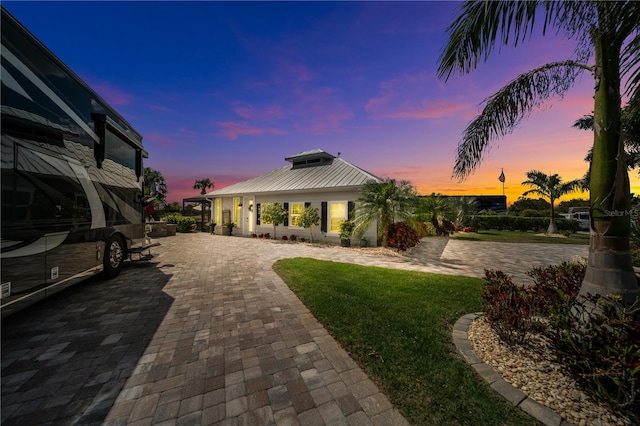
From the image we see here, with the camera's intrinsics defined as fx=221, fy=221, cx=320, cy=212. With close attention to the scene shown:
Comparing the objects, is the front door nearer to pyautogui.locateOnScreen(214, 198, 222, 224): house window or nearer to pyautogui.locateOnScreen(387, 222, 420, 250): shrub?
pyautogui.locateOnScreen(214, 198, 222, 224): house window

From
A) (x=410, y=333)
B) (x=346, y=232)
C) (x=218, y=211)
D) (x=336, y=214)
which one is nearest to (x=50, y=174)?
(x=410, y=333)

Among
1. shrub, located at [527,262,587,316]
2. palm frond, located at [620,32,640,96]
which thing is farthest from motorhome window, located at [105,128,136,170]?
palm frond, located at [620,32,640,96]

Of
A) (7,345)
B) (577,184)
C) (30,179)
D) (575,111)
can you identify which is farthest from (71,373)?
(577,184)

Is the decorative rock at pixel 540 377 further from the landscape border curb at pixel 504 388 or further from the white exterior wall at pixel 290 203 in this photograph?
the white exterior wall at pixel 290 203

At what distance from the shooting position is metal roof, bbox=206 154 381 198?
13.3 meters

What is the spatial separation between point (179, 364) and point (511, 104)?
6.55 metres

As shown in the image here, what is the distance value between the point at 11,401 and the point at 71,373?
16.5 inches

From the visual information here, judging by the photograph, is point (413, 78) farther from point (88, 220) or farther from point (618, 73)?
point (88, 220)

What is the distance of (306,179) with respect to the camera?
50.9 ft

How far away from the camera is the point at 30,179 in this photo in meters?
3.26

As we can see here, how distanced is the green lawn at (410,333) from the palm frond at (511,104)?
3.04 meters

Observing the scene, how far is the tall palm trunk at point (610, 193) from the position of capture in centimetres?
252

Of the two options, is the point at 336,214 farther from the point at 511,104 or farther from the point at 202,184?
the point at 202,184

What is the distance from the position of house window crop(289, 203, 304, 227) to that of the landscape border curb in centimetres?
1199
